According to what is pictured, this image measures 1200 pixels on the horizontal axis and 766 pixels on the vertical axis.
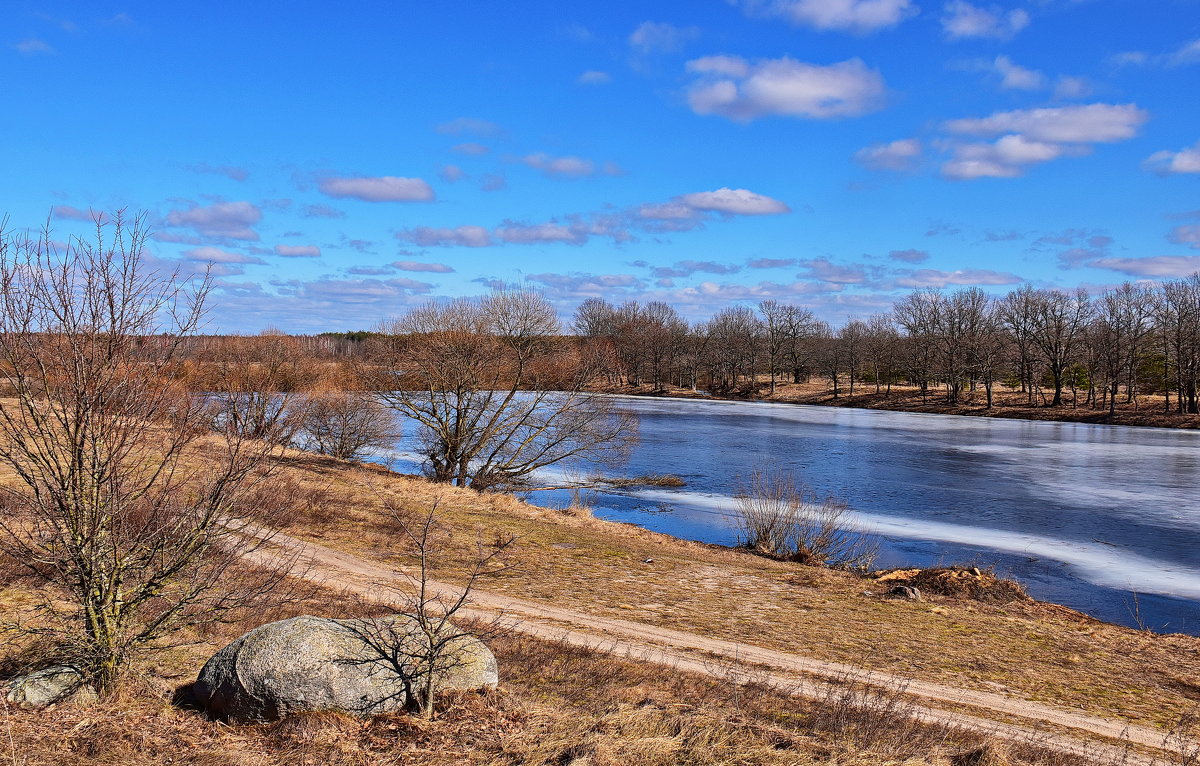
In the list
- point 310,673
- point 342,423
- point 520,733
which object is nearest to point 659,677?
point 520,733

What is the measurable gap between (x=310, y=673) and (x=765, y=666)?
641cm

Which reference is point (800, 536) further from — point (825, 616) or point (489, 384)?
point (489, 384)

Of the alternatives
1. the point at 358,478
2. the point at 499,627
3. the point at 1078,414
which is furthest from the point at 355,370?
the point at 1078,414

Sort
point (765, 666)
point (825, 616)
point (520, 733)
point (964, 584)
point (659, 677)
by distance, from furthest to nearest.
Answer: point (964, 584), point (825, 616), point (765, 666), point (659, 677), point (520, 733)

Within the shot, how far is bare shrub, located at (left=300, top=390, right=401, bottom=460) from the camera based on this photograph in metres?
35.2

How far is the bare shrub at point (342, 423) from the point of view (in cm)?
3522

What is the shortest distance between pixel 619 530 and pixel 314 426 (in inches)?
717

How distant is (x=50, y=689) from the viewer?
7.04 meters

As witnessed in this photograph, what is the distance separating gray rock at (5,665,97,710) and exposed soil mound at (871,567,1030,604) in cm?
1517

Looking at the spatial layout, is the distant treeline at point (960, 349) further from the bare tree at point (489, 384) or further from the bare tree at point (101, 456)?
the bare tree at point (101, 456)

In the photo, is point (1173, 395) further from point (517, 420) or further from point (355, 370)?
point (355, 370)

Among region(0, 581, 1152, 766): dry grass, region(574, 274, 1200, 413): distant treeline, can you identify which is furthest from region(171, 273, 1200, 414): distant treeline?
region(0, 581, 1152, 766): dry grass

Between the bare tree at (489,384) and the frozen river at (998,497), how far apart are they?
2.51m

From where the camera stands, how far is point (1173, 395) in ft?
250
